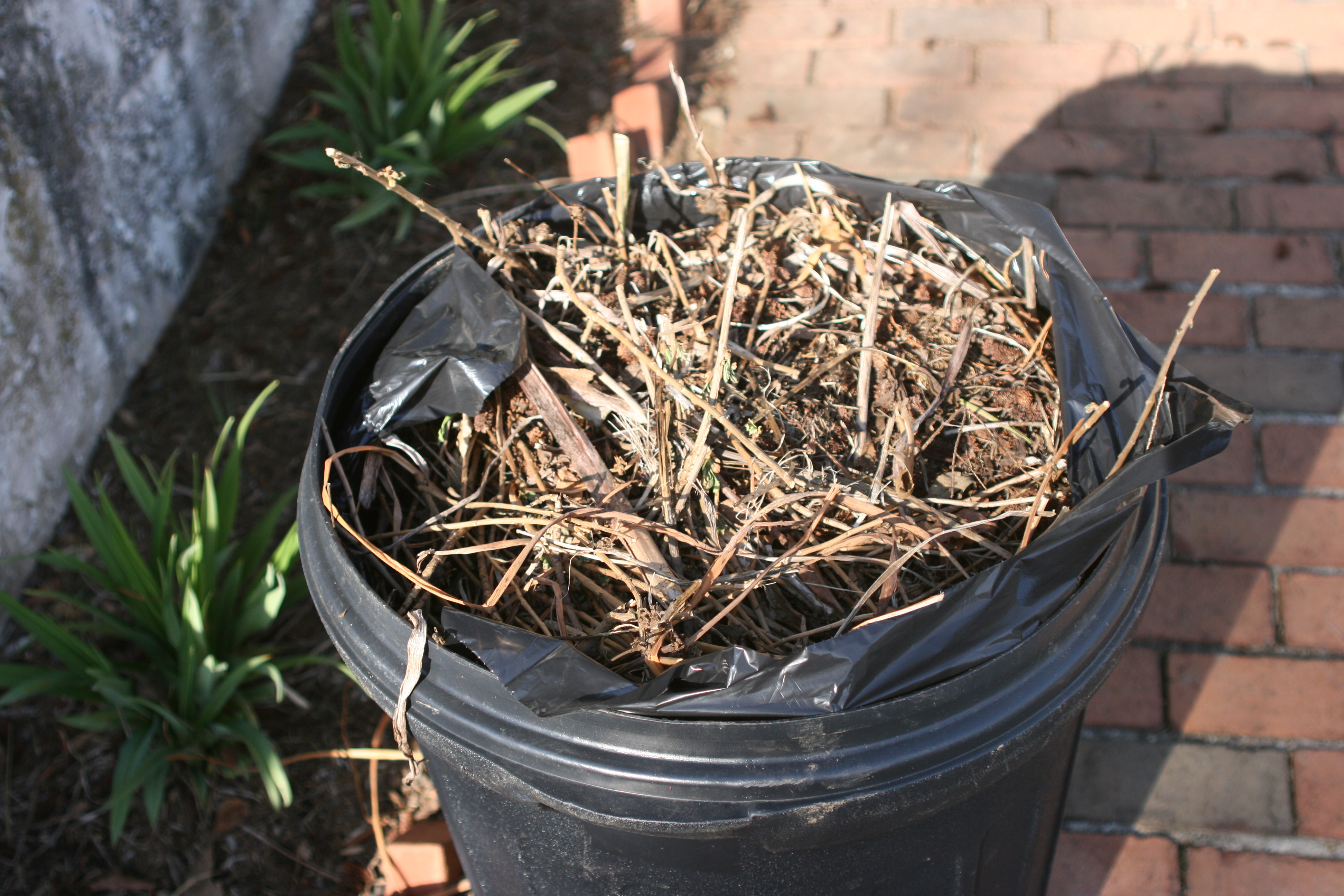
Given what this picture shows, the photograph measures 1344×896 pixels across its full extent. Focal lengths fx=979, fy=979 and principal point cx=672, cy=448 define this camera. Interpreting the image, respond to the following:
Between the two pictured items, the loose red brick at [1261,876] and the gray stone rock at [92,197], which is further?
the gray stone rock at [92,197]

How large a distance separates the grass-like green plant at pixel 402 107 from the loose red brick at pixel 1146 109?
4.70 feet

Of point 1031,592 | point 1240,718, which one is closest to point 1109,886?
point 1240,718

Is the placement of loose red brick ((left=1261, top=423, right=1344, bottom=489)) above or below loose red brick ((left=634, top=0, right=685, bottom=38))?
below

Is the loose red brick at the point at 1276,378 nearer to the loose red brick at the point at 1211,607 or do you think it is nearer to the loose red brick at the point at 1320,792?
the loose red brick at the point at 1211,607

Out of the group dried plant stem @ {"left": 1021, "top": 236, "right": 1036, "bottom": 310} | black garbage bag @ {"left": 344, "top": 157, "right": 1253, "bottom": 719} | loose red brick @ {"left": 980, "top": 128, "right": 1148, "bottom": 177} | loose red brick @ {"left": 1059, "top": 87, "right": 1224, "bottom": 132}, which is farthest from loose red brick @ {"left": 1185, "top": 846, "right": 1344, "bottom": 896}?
loose red brick @ {"left": 1059, "top": 87, "right": 1224, "bottom": 132}

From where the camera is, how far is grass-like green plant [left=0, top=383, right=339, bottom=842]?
1.65m

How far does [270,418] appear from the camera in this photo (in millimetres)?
2273

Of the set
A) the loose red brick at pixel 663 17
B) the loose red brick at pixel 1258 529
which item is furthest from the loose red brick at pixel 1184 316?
the loose red brick at pixel 663 17

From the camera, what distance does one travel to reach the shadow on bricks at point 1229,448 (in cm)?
176

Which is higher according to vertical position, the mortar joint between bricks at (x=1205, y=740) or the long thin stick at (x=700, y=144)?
the long thin stick at (x=700, y=144)

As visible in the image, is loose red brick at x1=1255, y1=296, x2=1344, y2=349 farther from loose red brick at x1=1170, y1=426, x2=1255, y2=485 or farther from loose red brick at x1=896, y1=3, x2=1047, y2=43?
loose red brick at x1=896, y1=3, x2=1047, y2=43

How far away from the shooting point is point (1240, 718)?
181 centimetres

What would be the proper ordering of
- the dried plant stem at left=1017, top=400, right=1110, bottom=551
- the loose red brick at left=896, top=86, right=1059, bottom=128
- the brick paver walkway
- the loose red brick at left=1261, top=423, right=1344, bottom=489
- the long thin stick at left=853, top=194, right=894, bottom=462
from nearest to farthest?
the dried plant stem at left=1017, top=400, right=1110, bottom=551 < the long thin stick at left=853, top=194, right=894, bottom=462 < the brick paver walkway < the loose red brick at left=1261, top=423, right=1344, bottom=489 < the loose red brick at left=896, top=86, right=1059, bottom=128

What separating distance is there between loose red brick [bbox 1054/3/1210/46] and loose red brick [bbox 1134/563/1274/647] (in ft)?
5.36
